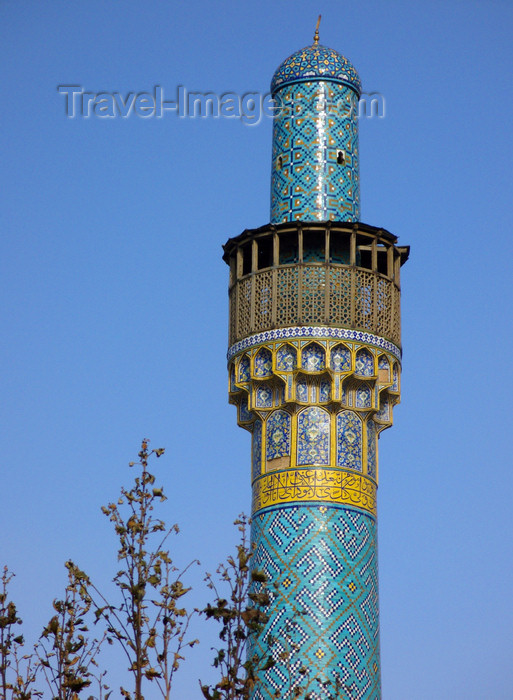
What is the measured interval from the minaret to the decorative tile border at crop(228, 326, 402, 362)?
0.02 meters

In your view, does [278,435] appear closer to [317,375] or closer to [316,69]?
[317,375]

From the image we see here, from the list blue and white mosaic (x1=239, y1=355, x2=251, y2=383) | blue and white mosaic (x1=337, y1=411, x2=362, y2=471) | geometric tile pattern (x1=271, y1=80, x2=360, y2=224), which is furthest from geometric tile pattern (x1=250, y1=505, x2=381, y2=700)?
geometric tile pattern (x1=271, y1=80, x2=360, y2=224)

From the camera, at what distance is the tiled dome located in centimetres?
1786

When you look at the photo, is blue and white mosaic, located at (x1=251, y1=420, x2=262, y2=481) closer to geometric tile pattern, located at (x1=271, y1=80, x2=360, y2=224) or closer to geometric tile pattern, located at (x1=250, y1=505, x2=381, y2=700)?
geometric tile pattern, located at (x1=250, y1=505, x2=381, y2=700)

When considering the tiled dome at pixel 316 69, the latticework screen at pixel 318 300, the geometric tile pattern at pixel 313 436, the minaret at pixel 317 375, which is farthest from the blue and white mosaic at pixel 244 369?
the tiled dome at pixel 316 69

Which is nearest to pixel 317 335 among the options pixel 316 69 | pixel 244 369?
pixel 244 369

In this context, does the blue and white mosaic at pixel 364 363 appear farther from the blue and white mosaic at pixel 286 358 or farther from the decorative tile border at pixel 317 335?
the blue and white mosaic at pixel 286 358

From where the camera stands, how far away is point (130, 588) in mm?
9359

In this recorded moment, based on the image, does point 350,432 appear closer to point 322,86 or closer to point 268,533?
point 268,533

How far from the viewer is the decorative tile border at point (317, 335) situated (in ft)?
53.2

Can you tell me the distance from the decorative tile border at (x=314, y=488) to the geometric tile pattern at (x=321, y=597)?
11 cm

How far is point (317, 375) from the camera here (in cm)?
1616

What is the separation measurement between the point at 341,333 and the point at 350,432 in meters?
1.14

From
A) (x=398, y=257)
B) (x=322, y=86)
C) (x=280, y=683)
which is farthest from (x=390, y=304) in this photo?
(x=280, y=683)
